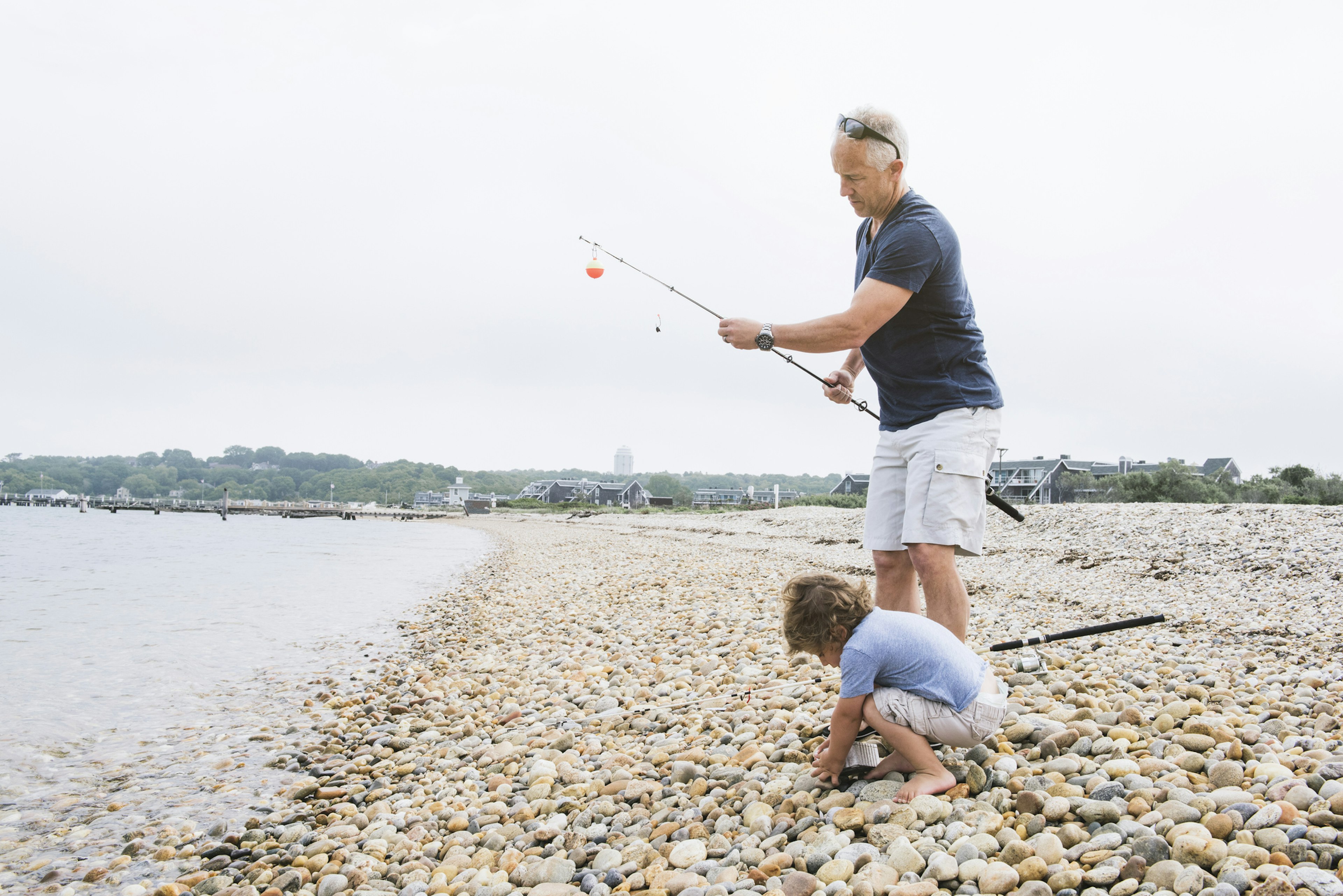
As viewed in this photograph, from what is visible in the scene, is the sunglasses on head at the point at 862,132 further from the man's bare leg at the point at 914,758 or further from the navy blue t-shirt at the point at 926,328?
the man's bare leg at the point at 914,758

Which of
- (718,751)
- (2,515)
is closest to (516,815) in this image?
(718,751)

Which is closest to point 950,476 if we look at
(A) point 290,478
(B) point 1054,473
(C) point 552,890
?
(C) point 552,890

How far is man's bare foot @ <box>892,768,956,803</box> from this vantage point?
7.52 ft

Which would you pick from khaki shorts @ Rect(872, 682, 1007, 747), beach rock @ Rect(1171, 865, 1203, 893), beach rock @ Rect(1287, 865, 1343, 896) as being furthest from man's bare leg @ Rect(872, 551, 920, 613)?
beach rock @ Rect(1287, 865, 1343, 896)

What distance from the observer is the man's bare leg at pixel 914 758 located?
2.31 meters

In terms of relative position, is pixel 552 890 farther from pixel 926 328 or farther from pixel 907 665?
pixel 926 328

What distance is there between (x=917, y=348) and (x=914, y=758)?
1.37 meters

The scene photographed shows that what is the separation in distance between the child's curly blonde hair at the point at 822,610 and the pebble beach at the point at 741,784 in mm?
513

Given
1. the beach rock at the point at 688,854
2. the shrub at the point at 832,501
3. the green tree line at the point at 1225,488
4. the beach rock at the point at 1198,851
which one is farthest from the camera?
A: the shrub at the point at 832,501

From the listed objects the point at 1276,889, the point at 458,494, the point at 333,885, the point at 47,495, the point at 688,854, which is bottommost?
the point at 47,495

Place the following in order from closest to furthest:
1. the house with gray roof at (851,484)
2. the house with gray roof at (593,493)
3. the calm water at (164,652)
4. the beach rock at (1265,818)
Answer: the beach rock at (1265,818) < the calm water at (164,652) < the house with gray roof at (851,484) < the house with gray roof at (593,493)

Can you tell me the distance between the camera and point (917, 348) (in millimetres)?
2621

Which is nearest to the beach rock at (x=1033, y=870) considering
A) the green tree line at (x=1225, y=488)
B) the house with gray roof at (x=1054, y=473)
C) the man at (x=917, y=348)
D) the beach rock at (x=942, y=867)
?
the beach rock at (x=942, y=867)

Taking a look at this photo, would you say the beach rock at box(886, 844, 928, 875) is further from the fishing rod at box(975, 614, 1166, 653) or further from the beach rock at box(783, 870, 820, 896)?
the fishing rod at box(975, 614, 1166, 653)
